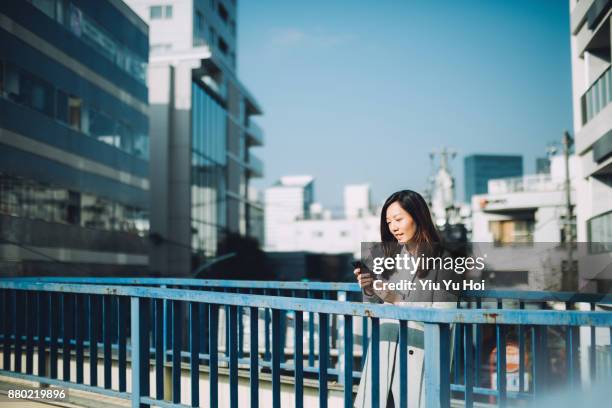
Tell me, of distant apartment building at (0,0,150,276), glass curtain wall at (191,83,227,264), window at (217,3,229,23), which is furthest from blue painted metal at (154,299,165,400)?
window at (217,3,229,23)

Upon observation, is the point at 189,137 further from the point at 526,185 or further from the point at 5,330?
the point at 5,330

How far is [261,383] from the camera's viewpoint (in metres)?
5.91

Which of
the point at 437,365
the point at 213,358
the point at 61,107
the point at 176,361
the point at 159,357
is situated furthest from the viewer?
the point at 61,107

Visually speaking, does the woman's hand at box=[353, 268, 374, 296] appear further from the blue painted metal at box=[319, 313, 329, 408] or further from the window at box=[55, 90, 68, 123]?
the window at box=[55, 90, 68, 123]

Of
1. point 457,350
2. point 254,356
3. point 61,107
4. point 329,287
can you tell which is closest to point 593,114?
point 329,287

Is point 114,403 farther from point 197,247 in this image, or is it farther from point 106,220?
point 197,247

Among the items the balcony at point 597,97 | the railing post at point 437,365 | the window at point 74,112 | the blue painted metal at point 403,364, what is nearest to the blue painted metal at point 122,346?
the blue painted metal at point 403,364

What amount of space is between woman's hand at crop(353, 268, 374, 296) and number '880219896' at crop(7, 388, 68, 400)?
3125 millimetres

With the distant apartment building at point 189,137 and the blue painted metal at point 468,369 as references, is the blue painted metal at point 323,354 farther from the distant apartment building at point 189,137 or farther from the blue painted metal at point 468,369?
the distant apartment building at point 189,137

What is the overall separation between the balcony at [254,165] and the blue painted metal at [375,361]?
49951mm

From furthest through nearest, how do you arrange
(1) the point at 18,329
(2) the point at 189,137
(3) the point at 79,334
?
(2) the point at 189,137 → (1) the point at 18,329 → (3) the point at 79,334

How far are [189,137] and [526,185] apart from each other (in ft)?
78.9

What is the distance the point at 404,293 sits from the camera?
3.33m

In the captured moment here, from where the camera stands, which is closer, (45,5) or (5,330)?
(5,330)
